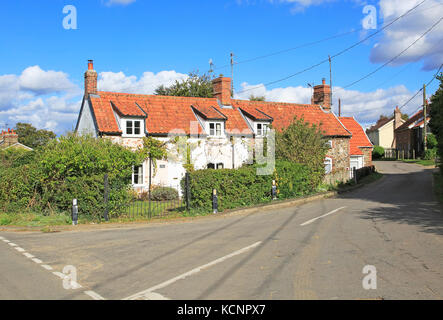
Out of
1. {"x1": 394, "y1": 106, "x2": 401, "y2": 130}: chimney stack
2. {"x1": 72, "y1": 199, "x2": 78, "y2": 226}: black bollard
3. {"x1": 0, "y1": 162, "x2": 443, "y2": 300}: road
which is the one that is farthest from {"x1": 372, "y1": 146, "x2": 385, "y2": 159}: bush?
{"x1": 72, "y1": 199, "x2": 78, "y2": 226}: black bollard

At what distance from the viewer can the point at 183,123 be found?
28.5 m

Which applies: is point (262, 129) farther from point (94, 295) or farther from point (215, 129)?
point (94, 295)

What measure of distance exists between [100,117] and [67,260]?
18191 mm

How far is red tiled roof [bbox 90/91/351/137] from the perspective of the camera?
26672 mm

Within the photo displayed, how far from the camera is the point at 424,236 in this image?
1074cm

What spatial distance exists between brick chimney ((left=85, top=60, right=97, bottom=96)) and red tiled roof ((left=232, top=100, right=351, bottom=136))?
10889 millimetres

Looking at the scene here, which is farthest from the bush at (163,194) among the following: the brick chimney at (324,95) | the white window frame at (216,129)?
the brick chimney at (324,95)

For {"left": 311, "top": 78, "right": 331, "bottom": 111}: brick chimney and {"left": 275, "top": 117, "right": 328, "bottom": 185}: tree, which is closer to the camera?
{"left": 275, "top": 117, "right": 328, "bottom": 185}: tree

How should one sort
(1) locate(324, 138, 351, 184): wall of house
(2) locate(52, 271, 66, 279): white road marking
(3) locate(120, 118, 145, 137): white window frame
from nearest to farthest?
(2) locate(52, 271, 66, 279): white road marking < (3) locate(120, 118, 145, 137): white window frame < (1) locate(324, 138, 351, 184): wall of house

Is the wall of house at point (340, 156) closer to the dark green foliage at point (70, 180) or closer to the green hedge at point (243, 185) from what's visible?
the green hedge at point (243, 185)

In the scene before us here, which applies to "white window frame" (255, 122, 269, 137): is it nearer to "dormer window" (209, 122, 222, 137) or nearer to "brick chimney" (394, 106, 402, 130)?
"dormer window" (209, 122, 222, 137)

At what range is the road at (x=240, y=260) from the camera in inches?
257

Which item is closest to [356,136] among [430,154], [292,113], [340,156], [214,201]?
[340,156]
